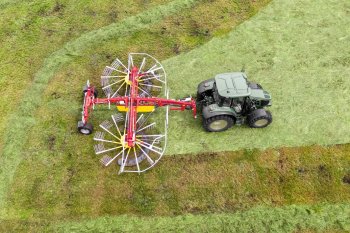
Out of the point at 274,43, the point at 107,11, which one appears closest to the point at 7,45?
the point at 107,11

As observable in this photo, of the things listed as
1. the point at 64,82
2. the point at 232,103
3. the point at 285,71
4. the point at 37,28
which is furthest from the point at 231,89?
the point at 37,28

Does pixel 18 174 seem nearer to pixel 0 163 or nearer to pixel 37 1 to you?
pixel 0 163

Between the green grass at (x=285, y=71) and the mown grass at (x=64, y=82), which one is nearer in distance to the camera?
the green grass at (x=285, y=71)

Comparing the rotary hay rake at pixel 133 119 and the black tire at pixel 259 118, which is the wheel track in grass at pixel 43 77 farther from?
the black tire at pixel 259 118

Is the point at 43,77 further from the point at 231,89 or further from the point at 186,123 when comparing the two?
the point at 231,89

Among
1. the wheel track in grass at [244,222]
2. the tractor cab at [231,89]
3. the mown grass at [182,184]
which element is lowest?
the wheel track in grass at [244,222]

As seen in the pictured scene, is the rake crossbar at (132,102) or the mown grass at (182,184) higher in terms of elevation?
the rake crossbar at (132,102)

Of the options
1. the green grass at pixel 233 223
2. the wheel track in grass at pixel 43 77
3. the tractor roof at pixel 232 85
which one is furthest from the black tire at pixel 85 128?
the tractor roof at pixel 232 85

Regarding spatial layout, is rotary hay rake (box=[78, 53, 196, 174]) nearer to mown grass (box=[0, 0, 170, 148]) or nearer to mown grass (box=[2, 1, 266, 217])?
mown grass (box=[2, 1, 266, 217])

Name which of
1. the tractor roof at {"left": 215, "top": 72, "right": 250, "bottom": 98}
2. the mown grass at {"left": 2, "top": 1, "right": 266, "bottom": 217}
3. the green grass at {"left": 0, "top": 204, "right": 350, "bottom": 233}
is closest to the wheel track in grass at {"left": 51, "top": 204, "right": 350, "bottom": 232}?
the green grass at {"left": 0, "top": 204, "right": 350, "bottom": 233}
